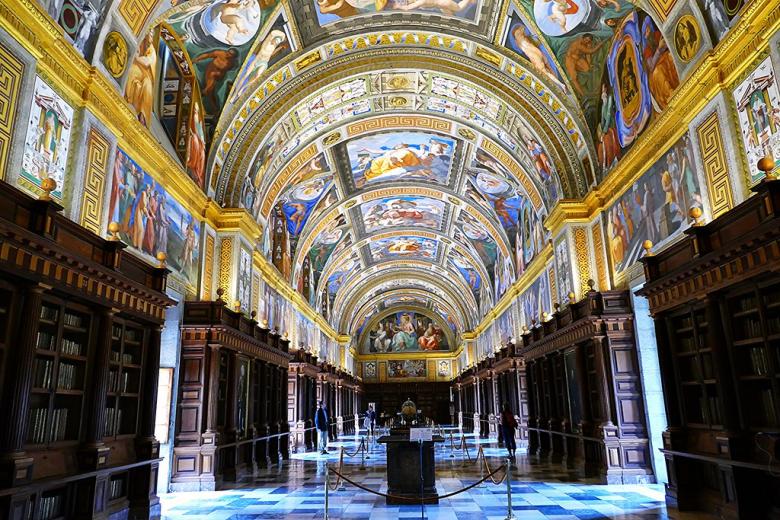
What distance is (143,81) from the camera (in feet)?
35.9

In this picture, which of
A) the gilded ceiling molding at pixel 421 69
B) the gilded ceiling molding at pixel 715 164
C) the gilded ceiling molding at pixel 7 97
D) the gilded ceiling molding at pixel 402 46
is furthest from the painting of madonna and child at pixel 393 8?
the gilded ceiling molding at pixel 7 97

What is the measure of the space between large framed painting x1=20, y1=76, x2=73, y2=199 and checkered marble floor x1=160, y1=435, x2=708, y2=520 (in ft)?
17.9

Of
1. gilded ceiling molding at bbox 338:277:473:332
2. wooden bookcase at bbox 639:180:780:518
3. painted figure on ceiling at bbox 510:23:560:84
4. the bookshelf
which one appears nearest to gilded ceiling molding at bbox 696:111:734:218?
wooden bookcase at bbox 639:180:780:518

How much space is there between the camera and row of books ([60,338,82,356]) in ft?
23.1

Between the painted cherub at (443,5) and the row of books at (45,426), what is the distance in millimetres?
11785

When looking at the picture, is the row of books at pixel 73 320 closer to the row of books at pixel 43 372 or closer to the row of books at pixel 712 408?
the row of books at pixel 43 372

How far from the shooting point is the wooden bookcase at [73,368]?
5887 millimetres

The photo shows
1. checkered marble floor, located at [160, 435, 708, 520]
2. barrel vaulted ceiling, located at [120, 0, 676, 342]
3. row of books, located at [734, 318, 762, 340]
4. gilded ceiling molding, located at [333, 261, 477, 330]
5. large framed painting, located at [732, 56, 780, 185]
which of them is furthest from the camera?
gilded ceiling molding, located at [333, 261, 477, 330]

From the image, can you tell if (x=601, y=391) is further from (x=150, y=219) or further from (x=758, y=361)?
(x=150, y=219)

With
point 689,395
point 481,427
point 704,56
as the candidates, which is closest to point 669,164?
point 704,56

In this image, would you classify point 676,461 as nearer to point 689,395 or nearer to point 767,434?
point 689,395

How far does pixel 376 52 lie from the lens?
608 inches

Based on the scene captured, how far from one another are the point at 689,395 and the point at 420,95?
40.1 ft

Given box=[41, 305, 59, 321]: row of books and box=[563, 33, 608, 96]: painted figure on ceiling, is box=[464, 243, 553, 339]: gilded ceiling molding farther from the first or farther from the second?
box=[41, 305, 59, 321]: row of books
